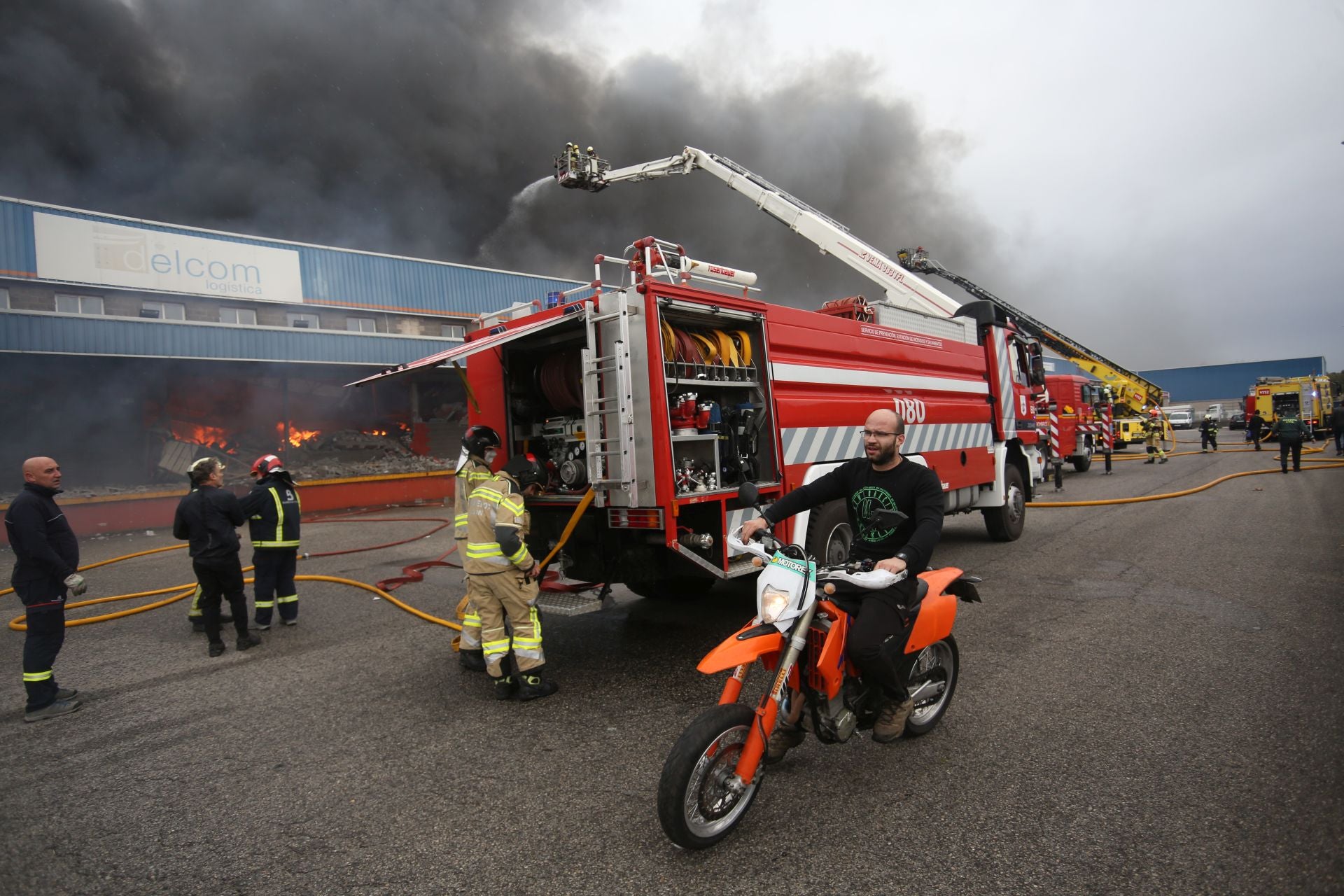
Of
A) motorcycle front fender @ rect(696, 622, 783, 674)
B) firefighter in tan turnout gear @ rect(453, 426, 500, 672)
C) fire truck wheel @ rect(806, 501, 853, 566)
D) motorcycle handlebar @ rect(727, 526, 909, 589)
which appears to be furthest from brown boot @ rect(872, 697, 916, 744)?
firefighter in tan turnout gear @ rect(453, 426, 500, 672)

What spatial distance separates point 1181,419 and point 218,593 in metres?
52.7

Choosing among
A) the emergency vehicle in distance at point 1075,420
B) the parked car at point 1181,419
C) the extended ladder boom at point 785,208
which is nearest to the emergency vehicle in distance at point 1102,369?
the emergency vehicle in distance at point 1075,420

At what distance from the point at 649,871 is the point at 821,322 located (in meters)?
4.67

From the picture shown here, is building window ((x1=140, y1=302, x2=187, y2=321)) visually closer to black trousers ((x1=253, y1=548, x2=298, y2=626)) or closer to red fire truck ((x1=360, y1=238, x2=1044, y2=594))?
black trousers ((x1=253, y1=548, x2=298, y2=626))

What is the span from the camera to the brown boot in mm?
3090

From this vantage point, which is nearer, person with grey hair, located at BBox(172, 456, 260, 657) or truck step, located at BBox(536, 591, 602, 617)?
truck step, located at BBox(536, 591, 602, 617)

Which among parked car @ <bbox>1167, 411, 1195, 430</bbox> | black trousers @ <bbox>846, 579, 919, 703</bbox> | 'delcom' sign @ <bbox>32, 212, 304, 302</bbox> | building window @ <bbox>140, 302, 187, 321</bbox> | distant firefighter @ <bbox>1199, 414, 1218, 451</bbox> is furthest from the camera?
parked car @ <bbox>1167, 411, 1195, 430</bbox>

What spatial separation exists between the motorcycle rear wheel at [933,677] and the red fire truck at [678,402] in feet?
4.82

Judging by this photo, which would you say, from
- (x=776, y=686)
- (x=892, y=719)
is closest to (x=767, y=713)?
(x=776, y=686)

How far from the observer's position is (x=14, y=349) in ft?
45.5

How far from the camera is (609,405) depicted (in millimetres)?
4664

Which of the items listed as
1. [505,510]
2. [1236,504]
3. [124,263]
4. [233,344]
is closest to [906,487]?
[505,510]

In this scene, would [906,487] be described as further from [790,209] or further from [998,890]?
[790,209]

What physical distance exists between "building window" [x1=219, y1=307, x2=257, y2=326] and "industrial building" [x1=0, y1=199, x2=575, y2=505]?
36mm
